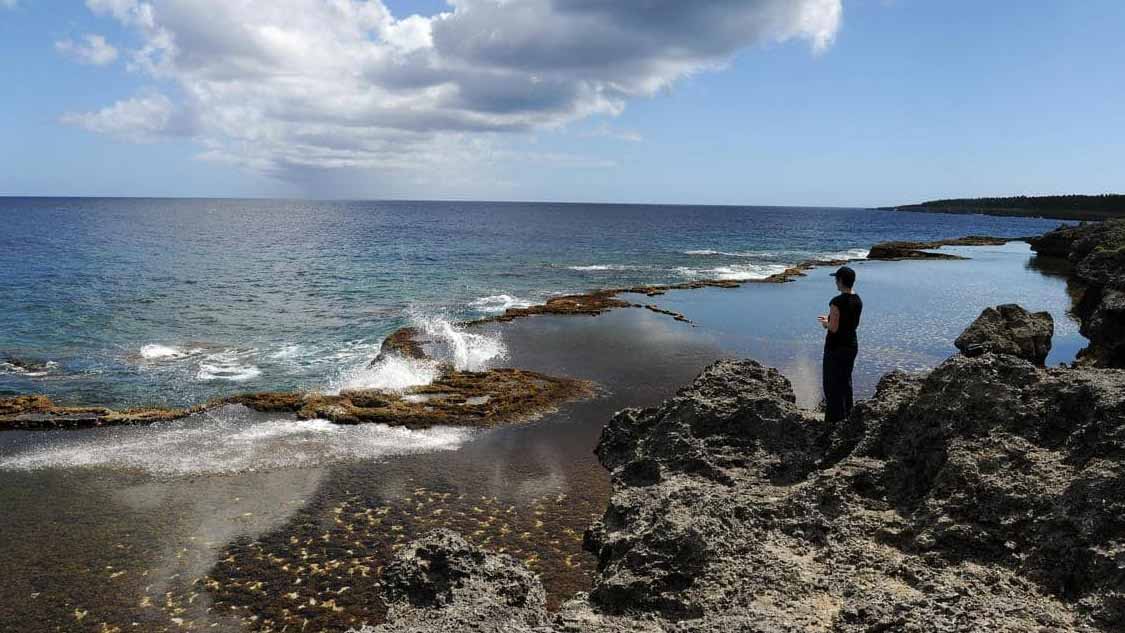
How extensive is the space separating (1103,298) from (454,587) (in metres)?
27.5

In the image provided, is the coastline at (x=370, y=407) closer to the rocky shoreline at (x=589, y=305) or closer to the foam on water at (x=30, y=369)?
the rocky shoreline at (x=589, y=305)

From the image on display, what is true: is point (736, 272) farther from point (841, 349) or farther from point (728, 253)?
point (841, 349)

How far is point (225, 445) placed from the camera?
17.1 meters

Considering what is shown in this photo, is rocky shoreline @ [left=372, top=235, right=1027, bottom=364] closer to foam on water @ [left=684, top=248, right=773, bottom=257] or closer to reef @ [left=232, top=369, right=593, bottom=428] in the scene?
reef @ [left=232, top=369, right=593, bottom=428]

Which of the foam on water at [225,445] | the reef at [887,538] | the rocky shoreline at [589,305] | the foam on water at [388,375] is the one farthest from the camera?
the rocky shoreline at [589,305]

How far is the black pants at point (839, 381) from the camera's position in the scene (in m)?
11.4

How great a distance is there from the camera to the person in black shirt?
11422mm

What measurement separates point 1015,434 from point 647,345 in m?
20.5

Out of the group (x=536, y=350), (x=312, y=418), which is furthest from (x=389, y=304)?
(x=312, y=418)

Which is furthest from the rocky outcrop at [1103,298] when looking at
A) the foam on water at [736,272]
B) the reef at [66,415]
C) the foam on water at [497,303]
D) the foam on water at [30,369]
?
the foam on water at [30,369]

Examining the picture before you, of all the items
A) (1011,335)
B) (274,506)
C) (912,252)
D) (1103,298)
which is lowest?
(274,506)

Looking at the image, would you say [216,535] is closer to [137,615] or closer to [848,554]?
[137,615]

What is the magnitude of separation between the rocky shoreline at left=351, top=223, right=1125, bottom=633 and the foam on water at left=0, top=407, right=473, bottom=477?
789 cm

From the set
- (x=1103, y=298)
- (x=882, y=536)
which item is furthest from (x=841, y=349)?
(x=1103, y=298)
